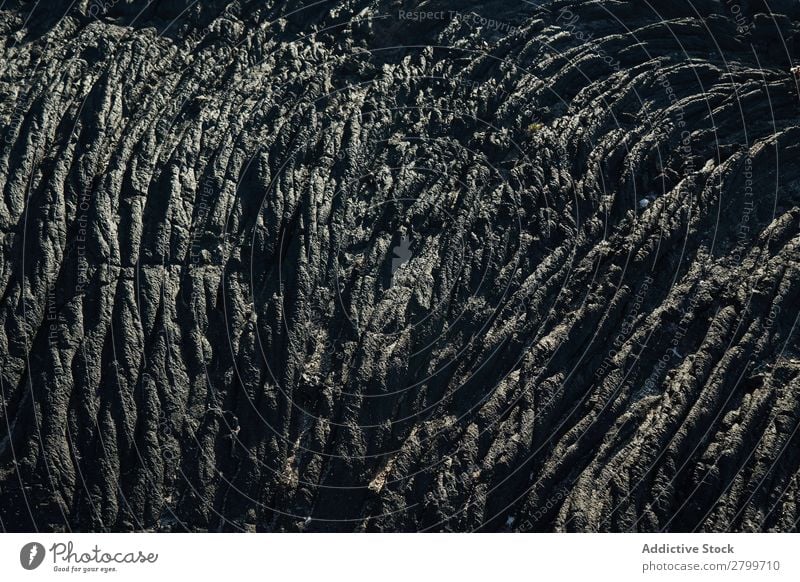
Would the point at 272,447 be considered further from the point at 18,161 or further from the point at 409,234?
the point at 18,161

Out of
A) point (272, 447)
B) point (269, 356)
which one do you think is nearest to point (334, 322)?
point (269, 356)
